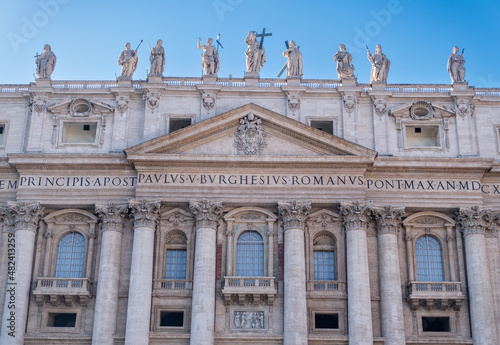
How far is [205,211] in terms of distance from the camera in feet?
132

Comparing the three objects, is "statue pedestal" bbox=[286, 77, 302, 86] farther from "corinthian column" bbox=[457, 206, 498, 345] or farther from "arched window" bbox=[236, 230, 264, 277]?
"corinthian column" bbox=[457, 206, 498, 345]

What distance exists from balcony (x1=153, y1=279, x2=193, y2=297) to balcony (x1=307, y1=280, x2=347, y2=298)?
603 cm

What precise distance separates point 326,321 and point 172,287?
788 centimetres

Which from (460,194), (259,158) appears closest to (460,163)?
→ (460,194)

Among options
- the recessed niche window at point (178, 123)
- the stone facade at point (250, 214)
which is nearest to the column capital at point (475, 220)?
the stone facade at point (250, 214)

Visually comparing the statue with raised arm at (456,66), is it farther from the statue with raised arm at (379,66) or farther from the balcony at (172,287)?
the balcony at (172,287)

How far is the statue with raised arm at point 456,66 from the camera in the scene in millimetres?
44156

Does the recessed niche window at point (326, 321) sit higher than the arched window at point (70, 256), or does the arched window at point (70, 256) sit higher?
the arched window at point (70, 256)

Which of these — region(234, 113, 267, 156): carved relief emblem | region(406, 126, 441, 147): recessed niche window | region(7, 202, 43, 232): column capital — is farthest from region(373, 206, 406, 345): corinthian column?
region(7, 202, 43, 232): column capital

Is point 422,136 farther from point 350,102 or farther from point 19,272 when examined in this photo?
point 19,272

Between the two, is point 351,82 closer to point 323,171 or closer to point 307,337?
point 323,171

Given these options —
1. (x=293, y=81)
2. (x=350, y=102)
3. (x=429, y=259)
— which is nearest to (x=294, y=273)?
(x=429, y=259)

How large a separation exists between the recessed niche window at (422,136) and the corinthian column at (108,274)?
1577cm

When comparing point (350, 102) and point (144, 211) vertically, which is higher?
point (350, 102)
